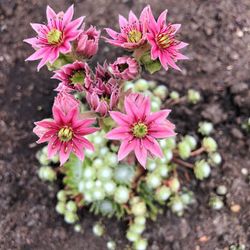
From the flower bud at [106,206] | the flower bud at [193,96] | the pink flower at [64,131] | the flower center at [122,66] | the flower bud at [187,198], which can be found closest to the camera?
the pink flower at [64,131]

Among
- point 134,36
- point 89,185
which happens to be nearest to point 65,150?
point 134,36

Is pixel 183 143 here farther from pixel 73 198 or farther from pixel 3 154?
pixel 3 154

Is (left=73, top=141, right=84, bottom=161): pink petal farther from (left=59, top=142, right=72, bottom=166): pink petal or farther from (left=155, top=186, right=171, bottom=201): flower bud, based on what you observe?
(left=155, top=186, right=171, bottom=201): flower bud

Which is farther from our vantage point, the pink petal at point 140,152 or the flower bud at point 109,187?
the flower bud at point 109,187

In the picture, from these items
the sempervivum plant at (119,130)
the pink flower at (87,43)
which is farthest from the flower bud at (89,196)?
the pink flower at (87,43)

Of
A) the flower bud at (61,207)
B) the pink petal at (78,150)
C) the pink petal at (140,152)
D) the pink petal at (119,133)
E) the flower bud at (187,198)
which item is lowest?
the flower bud at (61,207)

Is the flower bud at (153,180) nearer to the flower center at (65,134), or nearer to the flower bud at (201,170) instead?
the flower bud at (201,170)

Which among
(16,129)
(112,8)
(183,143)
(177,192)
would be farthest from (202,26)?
(16,129)
